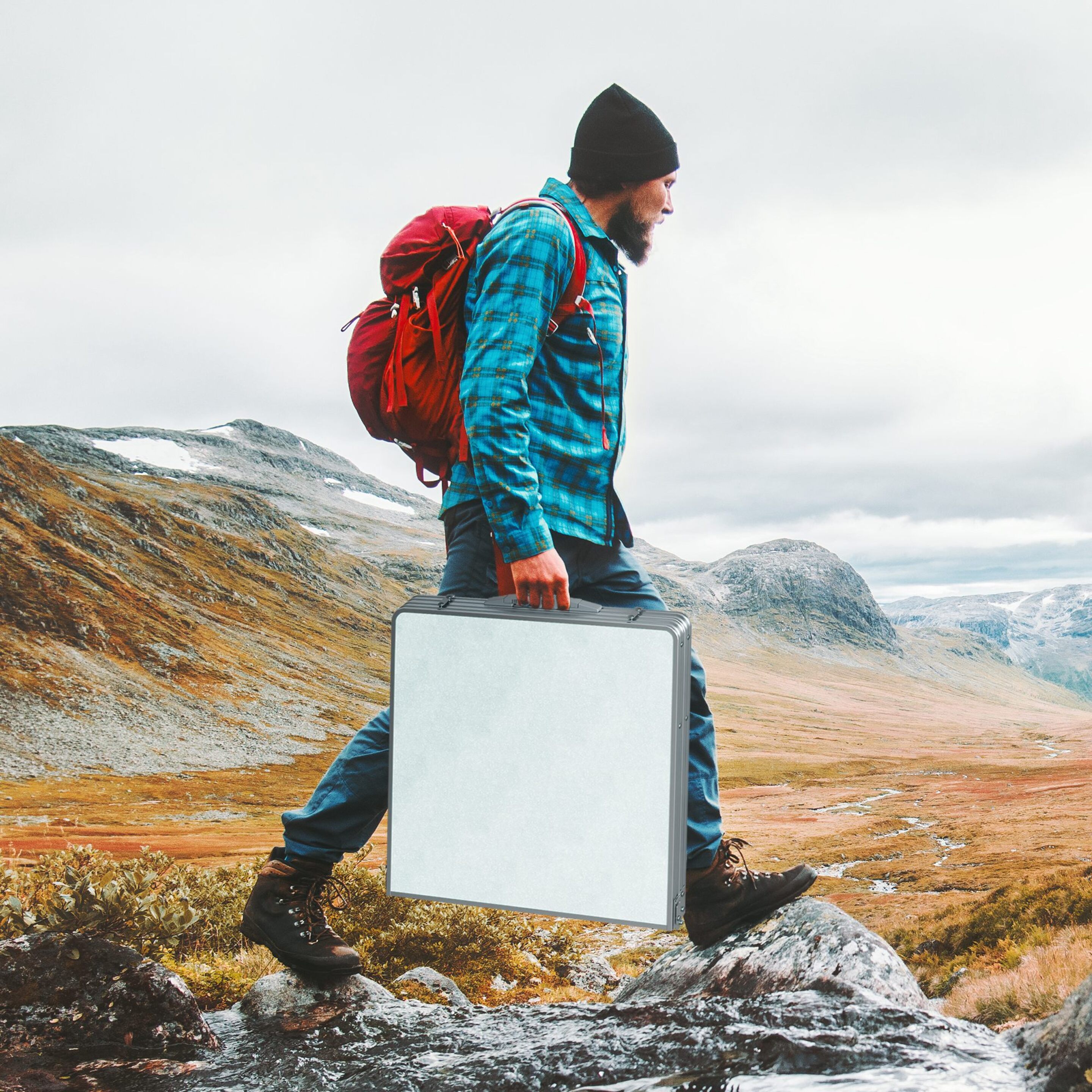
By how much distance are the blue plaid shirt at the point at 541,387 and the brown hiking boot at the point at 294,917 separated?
82.4 inches

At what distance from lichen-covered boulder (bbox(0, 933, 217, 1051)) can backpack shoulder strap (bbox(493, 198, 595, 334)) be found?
3.69m

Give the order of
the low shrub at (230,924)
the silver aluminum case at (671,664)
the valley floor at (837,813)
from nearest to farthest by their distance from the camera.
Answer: the silver aluminum case at (671,664) < the low shrub at (230,924) < the valley floor at (837,813)

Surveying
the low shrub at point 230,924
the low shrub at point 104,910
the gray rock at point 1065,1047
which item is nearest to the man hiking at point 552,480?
the low shrub at point 230,924

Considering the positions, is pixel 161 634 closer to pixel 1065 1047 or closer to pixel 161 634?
pixel 161 634

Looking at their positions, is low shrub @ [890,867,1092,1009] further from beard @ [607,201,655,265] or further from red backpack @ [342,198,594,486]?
beard @ [607,201,655,265]

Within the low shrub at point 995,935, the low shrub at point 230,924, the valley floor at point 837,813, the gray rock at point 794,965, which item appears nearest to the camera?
the gray rock at point 794,965

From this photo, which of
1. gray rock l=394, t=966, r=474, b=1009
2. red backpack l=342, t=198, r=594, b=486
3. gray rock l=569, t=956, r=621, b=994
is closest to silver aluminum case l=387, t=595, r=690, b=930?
red backpack l=342, t=198, r=594, b=486

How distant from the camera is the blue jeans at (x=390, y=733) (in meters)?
3.58

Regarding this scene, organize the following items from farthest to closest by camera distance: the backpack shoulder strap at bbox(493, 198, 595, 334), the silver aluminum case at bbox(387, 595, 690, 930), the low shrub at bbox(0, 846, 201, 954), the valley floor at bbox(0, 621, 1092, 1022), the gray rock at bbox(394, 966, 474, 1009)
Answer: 1. the valley floor at bbox(0, 621, 1092, 1022)
2. the gray rock at bbox(394, 966, 474, 1009)
3. the low shrub at bbox(0, 846, 201, 954)
4. the backpack shoulder strap at bbox(493, 198, 595, 334)
5. the silver aluminum case at bbox(387, 595, 690, 930)

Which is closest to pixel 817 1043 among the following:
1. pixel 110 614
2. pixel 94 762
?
pixel 94 762

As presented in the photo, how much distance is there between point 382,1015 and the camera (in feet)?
12.8

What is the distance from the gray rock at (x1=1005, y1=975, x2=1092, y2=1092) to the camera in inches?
96.7

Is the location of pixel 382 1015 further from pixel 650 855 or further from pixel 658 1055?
pixel 650 855

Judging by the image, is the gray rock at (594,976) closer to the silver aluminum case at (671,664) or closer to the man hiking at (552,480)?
the man hiking at (552,480)
